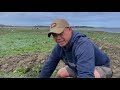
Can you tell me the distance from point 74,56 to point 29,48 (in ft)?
2.54

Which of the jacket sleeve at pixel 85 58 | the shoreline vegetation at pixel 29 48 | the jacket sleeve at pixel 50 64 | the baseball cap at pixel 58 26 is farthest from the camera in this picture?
the shoreline vegetation at pixel 29 48

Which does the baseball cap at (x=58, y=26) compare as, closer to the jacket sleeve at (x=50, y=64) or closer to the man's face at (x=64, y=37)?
the man's face at (x=64, y=37)

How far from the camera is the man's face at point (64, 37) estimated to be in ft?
9.48

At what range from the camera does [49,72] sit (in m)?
3.15

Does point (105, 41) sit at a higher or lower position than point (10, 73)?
higher

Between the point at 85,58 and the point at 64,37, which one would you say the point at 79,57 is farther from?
the point at 64,37

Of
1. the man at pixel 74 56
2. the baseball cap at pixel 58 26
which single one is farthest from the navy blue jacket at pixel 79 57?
the baseball cap at pixel 58 26

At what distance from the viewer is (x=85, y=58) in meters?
2.73

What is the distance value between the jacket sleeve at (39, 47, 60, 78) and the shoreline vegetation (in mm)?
175

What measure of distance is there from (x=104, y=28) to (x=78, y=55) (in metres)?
0.71

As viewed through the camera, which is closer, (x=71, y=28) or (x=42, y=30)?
(x=71, y=28)

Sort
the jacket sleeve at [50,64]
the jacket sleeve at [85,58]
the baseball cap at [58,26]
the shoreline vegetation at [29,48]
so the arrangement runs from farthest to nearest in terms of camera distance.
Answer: the shoreline vegetation at [29,48]
the jacket sleeve at [50,64]
the baseball cap at [58,26]
the jacket sleeve at [85,58]

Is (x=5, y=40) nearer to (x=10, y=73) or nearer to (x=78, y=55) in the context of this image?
(x=10, y=73)
